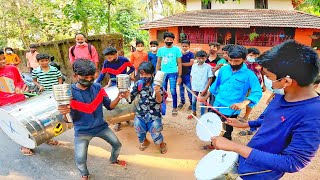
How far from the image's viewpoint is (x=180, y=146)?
14.5 feet

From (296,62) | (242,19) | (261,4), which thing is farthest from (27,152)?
(261,4)

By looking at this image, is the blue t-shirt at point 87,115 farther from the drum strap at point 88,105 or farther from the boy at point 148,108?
the boy at point 148,108

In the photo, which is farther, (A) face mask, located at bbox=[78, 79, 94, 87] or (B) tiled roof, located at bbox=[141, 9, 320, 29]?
(B) tiled roof, located at bbox=[141, 9, 320, 29]

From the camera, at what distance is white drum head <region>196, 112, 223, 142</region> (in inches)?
112

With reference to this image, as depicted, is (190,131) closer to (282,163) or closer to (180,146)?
(180,146)

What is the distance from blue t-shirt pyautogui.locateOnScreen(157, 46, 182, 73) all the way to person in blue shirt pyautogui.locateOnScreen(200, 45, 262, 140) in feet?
6.89

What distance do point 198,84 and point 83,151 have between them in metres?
2.95

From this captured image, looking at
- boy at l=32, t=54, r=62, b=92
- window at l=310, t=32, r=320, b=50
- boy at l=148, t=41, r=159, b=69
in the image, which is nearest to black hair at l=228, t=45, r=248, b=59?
boy at l=148, t=41, r=159, b=69

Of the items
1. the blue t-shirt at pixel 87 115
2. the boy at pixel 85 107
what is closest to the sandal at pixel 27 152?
the boy at pixel 85 107

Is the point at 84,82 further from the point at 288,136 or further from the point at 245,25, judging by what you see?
the point at 245,25

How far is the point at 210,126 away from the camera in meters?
2.99

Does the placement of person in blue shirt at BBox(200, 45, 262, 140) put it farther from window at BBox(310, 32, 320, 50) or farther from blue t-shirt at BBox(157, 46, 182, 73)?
window at BBox(310, 32, 320, 50)

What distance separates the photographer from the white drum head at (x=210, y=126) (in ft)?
9.37

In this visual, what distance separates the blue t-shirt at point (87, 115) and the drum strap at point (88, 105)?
30mm
